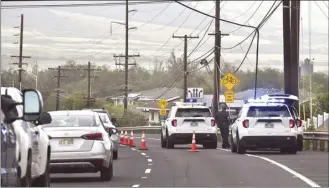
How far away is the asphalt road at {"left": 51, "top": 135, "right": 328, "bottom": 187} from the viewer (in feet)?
56.7

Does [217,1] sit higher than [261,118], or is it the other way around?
[217,1]

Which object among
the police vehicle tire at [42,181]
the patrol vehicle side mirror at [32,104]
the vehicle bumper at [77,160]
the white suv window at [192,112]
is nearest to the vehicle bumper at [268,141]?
the white suv window at [192,112]

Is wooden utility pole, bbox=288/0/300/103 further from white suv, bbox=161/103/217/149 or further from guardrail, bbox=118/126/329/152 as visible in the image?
white suv, bbox=161/103/217/149

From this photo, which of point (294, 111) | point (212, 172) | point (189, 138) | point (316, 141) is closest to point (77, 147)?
point (212, 172)

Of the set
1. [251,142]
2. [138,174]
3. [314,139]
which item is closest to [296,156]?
[251,142]

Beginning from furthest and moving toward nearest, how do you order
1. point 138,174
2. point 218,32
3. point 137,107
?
point 137,107, point 218,32, point 138,174

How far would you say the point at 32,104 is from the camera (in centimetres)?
964

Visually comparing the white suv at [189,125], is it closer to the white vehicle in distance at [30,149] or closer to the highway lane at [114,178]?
the highway lane at [114,178]

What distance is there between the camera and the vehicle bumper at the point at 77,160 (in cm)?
1681

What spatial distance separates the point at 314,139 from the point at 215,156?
23.0ft

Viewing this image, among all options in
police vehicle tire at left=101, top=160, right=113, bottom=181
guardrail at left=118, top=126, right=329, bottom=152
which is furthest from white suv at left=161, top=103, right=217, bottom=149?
police vehicle tire at left=101, top=160, right=113, bottom=181

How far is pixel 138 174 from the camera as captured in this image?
65.0ft

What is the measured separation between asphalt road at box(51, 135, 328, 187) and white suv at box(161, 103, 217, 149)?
5912 millimetres

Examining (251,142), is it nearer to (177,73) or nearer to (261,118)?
(261,118)
